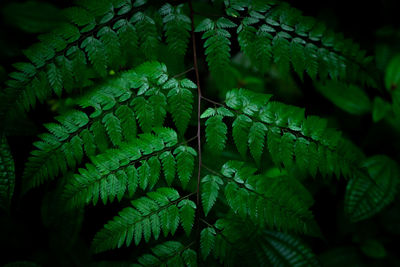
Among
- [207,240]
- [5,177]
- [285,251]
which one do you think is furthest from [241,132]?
[5,177]

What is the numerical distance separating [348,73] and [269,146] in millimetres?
526

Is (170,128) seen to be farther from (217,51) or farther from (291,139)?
(291,139)

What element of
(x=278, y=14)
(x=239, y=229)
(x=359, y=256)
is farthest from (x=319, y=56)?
(x=359, y=256)

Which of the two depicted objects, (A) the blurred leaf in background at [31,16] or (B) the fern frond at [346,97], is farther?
(B) the fern frond at [346,97]

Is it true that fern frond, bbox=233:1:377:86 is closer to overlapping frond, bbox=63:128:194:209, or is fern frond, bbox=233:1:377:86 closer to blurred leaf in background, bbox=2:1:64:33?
overlapping frond, bbox=63:128:194:209

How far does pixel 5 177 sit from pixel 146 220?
686mm

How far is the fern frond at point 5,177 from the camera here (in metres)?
1.23

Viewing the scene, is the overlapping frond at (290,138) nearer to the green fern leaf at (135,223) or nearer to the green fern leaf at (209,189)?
the green fern leaf at (209,189)

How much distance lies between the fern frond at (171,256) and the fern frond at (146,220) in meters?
0.07

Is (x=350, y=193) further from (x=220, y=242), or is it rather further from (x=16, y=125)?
(x=16, y=125)

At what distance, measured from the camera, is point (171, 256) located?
113 cm

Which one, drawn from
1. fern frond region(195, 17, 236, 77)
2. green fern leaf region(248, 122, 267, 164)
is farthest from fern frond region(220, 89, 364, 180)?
fern frond region(195, 17, 236, 77)

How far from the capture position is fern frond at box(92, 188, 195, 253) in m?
1.10

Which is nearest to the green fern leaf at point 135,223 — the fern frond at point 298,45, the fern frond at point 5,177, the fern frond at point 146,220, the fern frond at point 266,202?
the fern frond at point 146,220
